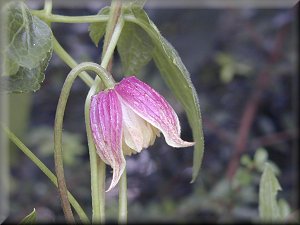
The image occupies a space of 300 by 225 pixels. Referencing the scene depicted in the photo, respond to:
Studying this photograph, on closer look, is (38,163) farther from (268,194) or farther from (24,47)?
(268,194)

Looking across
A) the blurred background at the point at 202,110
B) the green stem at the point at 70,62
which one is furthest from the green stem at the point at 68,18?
the blurred background at the point at 202,110

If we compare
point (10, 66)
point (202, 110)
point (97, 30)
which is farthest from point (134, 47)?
point (202, 110)

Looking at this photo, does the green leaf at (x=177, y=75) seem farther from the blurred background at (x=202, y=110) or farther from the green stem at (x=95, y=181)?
the blurred background at (x=202, y=110)

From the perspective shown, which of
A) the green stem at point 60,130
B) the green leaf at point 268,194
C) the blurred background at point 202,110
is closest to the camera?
the green stem at point 60,130

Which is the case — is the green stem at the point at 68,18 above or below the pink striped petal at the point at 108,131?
above

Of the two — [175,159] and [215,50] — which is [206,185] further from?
[215,50]


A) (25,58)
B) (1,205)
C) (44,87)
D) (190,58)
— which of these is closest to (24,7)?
(25,58)
